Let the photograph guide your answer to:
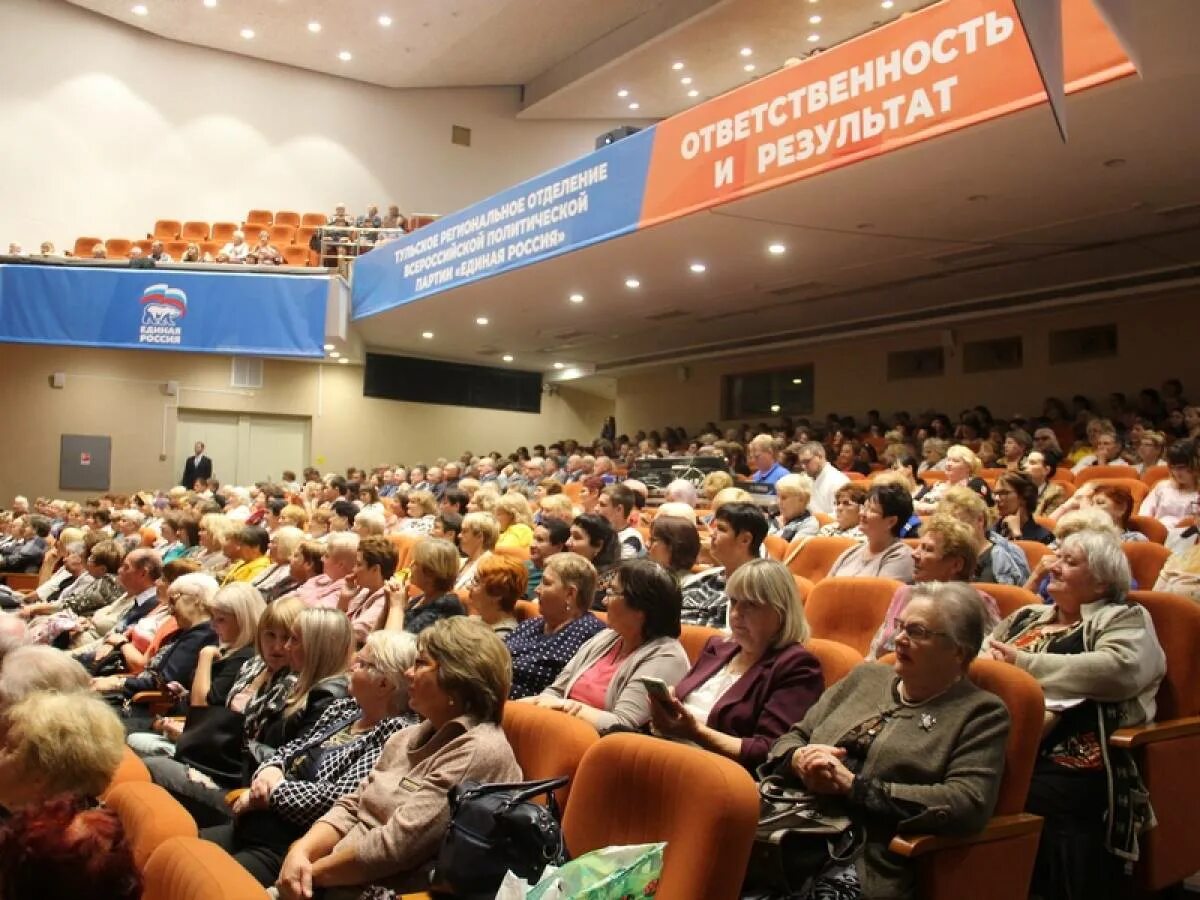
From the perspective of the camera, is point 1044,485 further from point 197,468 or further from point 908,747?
point 197,468

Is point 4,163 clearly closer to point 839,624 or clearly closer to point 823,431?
point 823,431

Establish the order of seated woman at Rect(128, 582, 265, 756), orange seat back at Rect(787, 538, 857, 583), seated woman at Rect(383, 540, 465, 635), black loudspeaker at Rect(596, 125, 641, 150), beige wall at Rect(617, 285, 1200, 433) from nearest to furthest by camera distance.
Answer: seated woman at Rect(128, 582, 265, 756) → seated woman at Rect(383, 540, 465, 635) → orange seat back at Rect(787, 538, 857, 583) → black loudspeaker at Rect(596, 125, 641, 150) → beige wall at Rect(617, 285, 1200, 433)

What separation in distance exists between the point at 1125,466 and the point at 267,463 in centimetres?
1033

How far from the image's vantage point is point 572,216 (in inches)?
305

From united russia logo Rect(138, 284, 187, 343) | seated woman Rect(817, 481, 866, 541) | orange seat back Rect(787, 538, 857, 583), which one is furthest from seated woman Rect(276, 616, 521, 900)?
united russia logo Rect(138, 284, 187, 343)

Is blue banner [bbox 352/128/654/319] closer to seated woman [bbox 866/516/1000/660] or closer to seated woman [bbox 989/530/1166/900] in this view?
seated woman [bbox 866/516/1000/660]

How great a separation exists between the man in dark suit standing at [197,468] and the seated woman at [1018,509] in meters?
10.1

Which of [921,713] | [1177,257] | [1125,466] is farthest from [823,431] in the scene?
[921,713]

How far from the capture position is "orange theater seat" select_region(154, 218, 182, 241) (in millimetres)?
13227

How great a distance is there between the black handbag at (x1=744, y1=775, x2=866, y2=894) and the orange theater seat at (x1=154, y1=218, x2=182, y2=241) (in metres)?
13.1

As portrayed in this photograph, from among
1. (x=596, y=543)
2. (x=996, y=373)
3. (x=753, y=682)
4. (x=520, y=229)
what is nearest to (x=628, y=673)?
(x=753, y=682)

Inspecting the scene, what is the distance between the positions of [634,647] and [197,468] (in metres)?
10.7

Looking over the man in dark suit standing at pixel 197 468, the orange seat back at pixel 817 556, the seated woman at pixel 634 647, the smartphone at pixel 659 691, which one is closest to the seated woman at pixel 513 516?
the orange seat back at pixel 817 556

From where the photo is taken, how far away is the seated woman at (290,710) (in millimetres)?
2578
